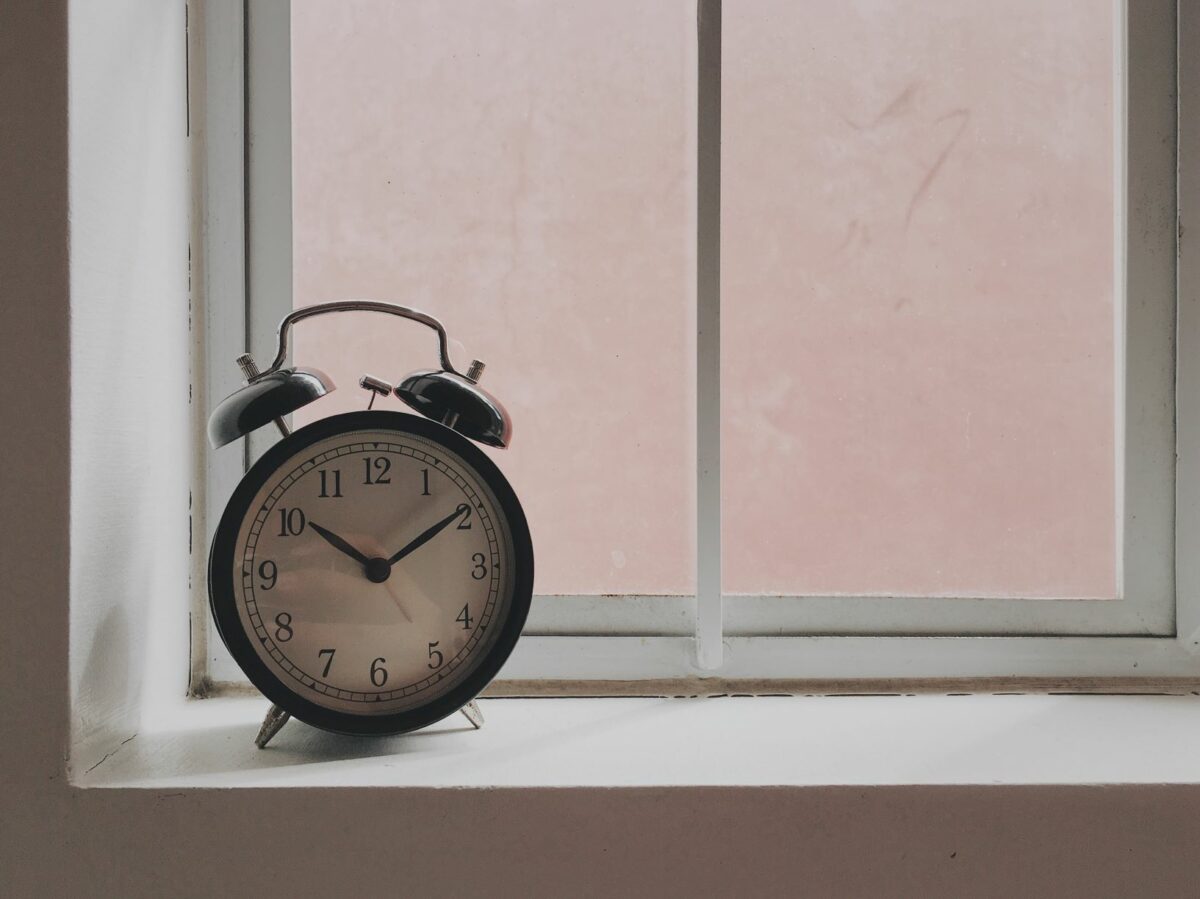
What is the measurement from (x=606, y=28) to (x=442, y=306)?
39 centimetres

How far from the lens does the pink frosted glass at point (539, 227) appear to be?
110cm

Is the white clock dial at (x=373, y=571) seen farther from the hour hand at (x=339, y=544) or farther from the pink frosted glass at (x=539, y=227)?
the pink frosted glass at (x=539, y=227)

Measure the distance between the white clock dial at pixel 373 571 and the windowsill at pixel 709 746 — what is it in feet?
0.23

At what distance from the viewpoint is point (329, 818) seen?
77 cm

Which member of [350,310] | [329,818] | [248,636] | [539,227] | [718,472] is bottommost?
[329,818]

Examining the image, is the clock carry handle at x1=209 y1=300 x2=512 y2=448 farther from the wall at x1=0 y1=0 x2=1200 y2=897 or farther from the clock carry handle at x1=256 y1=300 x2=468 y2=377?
the wall at x1=0 y1=0 x2=1200 y2=897

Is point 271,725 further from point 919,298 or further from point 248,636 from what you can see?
point 919,298

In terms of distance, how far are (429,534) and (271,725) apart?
23 centimetres

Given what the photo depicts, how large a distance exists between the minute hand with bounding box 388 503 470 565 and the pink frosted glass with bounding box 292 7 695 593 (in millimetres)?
261

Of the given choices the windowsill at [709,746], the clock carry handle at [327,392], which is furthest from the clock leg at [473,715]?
the clock carry handle at [327,392]

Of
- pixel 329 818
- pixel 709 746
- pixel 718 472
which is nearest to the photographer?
pixel 329 818

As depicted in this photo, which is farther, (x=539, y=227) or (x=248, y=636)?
(x=539, y=227)

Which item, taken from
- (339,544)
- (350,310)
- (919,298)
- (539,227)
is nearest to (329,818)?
(339,544)

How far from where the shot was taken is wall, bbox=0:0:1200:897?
2.48ft
